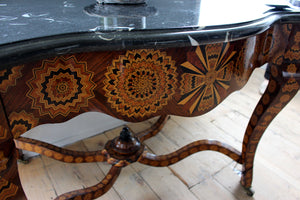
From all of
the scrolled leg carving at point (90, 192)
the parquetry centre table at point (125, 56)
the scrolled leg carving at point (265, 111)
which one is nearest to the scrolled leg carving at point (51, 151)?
the scrolled leg carving at point (90, 192)

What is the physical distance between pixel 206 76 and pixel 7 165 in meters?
0.36

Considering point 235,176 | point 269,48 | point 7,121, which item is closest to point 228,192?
point 235,176

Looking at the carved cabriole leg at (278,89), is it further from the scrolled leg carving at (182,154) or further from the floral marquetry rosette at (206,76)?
the floral marquetry rosette at (206,76)

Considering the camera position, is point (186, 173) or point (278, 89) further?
point (186, 173)

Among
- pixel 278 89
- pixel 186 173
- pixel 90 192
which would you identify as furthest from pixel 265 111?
pixel 90 192

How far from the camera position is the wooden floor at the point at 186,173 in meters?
0.86

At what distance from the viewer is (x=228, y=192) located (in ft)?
2.84

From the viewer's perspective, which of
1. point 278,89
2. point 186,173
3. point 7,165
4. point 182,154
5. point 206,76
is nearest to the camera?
point 7,165

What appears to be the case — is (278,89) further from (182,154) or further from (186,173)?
(186,173)

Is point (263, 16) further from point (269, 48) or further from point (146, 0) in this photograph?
point (146, 0)

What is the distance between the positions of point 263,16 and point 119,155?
0.51 meters

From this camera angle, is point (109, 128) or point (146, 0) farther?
point (109, 128)

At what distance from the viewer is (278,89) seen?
636 millimetres

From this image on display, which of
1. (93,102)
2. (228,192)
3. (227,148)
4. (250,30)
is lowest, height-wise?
(228,192)
